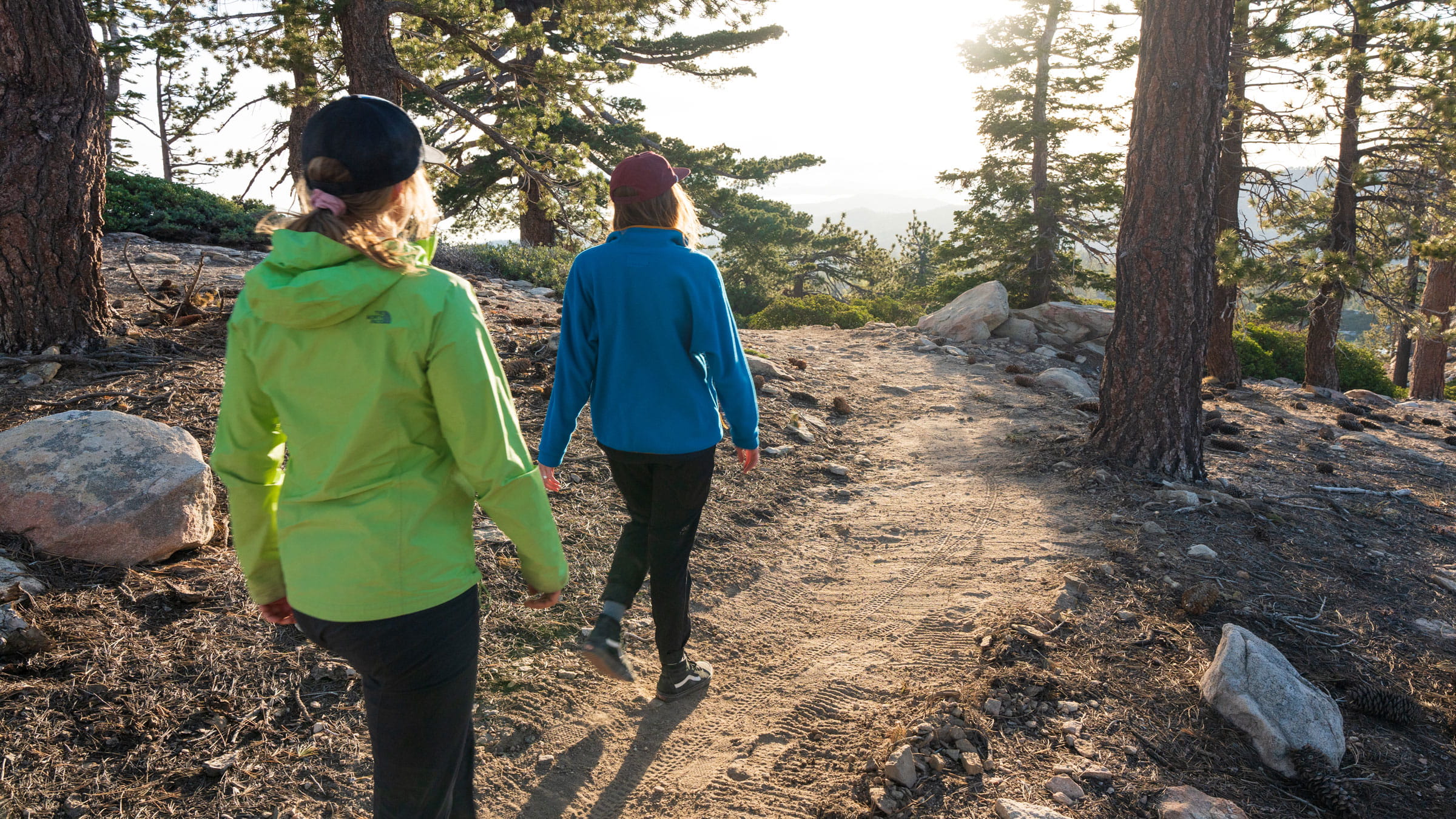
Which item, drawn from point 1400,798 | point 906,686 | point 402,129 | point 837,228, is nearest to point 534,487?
point 402,129

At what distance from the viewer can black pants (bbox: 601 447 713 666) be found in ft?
9.77

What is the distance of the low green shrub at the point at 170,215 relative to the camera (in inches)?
419

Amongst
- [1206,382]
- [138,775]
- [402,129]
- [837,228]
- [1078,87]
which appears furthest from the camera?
[837,228]

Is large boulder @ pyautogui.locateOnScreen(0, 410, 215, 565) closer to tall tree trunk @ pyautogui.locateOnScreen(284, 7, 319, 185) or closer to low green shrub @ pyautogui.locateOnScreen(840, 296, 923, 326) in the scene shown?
tall tree trunk @ pyautogui.locateOnScreen(284, 7, 319, 185)

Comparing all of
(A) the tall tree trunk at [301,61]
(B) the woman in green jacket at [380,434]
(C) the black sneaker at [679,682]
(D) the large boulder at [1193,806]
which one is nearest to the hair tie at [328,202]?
(B) the woman in green jacket at [380,434]

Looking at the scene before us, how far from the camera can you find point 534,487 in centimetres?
175

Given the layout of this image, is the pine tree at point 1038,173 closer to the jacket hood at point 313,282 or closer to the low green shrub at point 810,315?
the low green shrub at point 810,315

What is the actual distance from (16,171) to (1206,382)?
13.7 metres

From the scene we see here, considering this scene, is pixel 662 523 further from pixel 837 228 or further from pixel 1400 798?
pixel 837 228

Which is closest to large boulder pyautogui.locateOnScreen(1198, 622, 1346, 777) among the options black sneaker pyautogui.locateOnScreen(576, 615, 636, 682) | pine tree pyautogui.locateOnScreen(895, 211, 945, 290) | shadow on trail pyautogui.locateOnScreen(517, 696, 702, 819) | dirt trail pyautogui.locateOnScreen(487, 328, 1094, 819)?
dirt trail pyautogui.locateOnScreen(487, 328, 1094, 819)

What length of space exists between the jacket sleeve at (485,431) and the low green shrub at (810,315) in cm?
1327

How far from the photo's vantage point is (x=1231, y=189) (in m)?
12.1

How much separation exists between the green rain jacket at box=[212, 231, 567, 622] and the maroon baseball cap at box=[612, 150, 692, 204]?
4.12ft

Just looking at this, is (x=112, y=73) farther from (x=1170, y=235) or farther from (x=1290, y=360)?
(x=1290, y=360)
